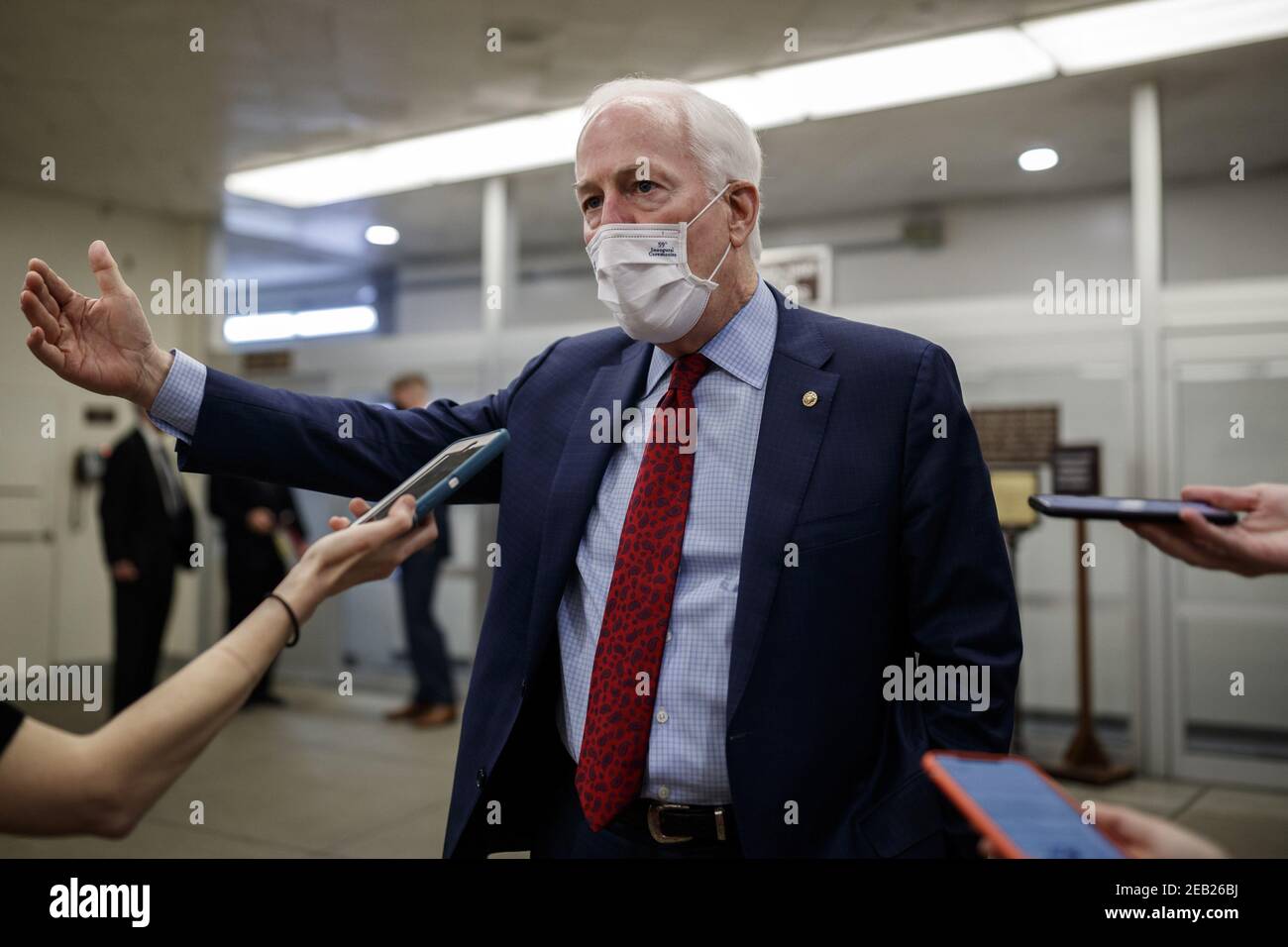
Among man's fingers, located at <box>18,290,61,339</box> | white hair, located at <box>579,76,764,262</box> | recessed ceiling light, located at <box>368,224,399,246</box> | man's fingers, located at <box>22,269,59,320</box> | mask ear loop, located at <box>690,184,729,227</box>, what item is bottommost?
man's fingers, located at <box>18,290,61,339</box>

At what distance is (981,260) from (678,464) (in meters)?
6.12

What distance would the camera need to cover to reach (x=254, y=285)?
949 cm

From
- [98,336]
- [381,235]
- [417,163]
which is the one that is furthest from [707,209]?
[381,235]

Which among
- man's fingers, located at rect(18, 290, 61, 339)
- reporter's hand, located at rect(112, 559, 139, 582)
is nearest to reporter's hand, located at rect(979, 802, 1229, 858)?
man's fingers, located at rect(18, 290, 61, 339)

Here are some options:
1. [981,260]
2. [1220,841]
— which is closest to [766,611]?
[1220,841]

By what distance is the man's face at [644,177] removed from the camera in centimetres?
159

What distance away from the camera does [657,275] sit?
1.60 meters

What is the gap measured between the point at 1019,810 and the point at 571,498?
892 millimetres

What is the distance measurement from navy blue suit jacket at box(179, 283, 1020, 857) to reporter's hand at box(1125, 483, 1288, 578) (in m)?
0.25

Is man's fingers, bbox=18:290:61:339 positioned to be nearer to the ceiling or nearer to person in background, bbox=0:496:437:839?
person in background, bbox=0:496:437:839

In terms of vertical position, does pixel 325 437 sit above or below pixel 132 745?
above

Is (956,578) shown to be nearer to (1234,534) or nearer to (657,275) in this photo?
(1234,534)

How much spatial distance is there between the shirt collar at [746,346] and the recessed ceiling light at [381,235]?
7.21 m

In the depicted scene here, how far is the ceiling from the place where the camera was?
15.8ft
